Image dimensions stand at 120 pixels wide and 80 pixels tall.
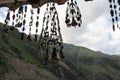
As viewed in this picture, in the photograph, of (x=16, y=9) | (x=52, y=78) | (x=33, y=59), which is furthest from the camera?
(x=33, y=59)

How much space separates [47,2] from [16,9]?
33.9 inches

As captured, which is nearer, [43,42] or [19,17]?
[43,42]

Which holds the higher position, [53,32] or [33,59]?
[53,32]

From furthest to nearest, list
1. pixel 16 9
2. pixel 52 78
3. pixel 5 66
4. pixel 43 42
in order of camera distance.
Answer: pixel 52 78, pixel 5 66, pixel 16 9, pixel 43 42

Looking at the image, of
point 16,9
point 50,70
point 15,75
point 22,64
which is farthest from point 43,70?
point 16,9

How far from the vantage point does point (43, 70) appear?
180875 mm

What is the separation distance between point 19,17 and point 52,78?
173165 mm

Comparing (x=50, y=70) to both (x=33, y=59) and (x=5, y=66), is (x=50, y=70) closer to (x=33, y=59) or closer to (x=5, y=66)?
(x=33, y=59)

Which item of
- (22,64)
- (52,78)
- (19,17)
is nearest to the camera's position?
(19,17)

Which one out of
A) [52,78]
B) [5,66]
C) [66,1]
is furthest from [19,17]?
[52,78]

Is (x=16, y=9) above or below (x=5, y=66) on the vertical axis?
above

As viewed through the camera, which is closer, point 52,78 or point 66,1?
point 66,1

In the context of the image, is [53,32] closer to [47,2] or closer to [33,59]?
[47,2]

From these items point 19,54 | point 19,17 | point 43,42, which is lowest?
point 19,54
